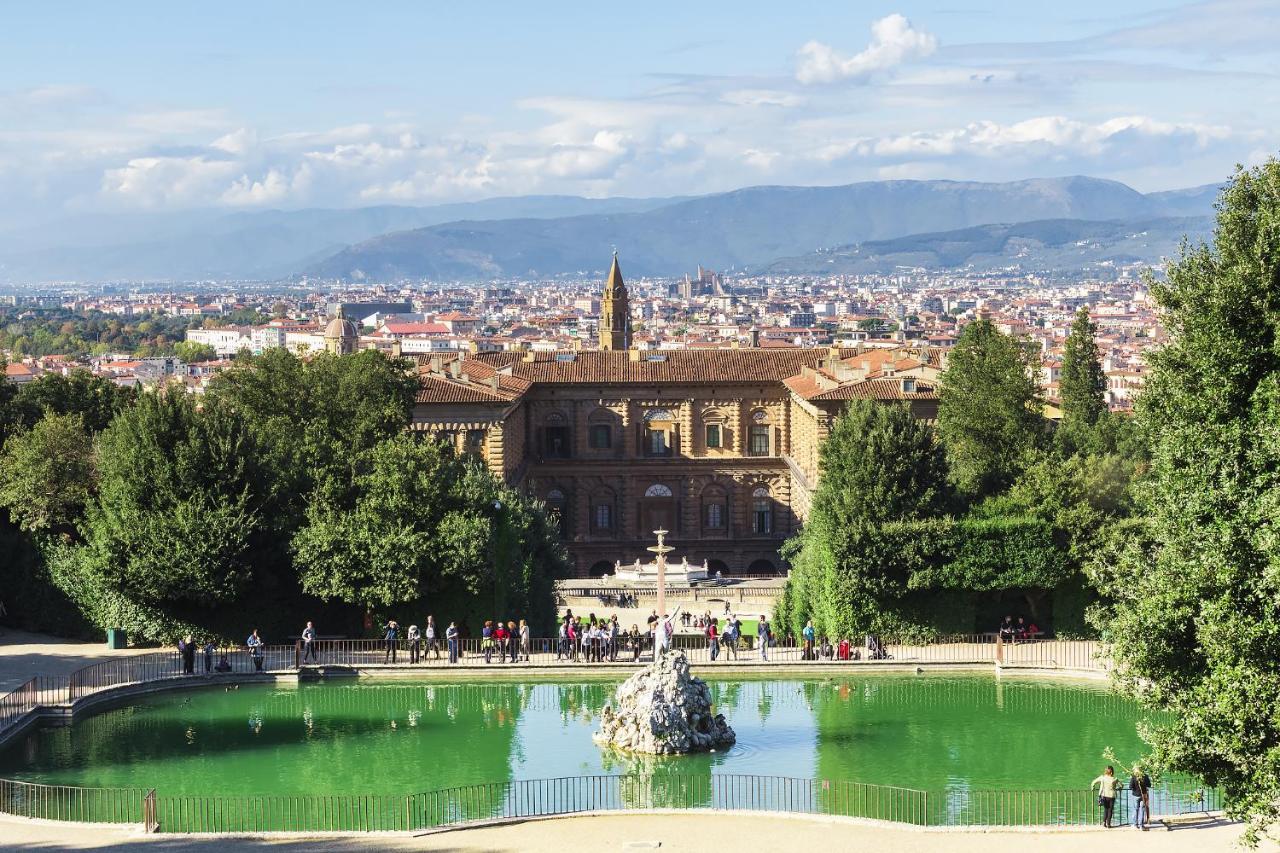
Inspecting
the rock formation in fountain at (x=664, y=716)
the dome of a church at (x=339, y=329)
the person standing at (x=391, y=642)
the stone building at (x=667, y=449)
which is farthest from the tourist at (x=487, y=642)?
the dome of a church at (x=339, y=329)

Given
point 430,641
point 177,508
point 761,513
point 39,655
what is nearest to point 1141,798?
point 430,641

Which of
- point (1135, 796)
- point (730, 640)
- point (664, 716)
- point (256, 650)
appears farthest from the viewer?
point (730, 640)

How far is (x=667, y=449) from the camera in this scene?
7956 cm

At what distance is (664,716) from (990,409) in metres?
28.0

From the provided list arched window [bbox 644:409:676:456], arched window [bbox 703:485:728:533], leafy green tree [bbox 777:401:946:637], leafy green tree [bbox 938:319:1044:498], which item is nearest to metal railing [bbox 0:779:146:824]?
leafy green tree [bbox 777:401:946:637]

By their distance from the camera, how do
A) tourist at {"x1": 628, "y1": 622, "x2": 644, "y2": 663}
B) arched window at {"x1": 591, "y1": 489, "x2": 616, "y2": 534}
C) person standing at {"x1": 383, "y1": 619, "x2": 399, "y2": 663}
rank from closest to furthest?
person standing at {"x1": 383, "y1": 619, "x2": 399, "y2": 663} < tourist at {"x1": 628, "y1": 622, "x2": 644, "y2": 663} < arched window at {"x1": 591, "y1": 489, "x2": 616, "y2": 534}

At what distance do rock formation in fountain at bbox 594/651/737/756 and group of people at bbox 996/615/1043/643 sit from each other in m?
12.1

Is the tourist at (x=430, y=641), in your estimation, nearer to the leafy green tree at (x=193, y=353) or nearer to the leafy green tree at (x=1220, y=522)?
the leafy green tree at (x=1220, y=522)

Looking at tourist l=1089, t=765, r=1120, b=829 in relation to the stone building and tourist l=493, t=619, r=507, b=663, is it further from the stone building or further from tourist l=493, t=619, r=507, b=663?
the stone building

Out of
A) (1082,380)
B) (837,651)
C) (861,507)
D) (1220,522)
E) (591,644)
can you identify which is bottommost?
(837,651)

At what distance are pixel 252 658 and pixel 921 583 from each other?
50.0 ft

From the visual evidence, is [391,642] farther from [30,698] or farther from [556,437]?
[556,437]

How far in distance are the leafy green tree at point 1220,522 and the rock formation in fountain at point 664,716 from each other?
900 cm

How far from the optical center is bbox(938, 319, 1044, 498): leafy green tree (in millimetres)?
57562
